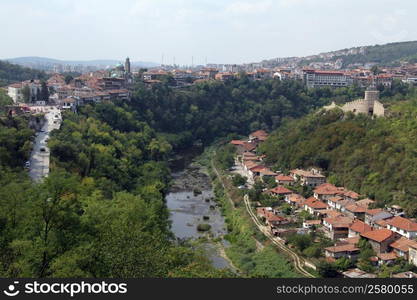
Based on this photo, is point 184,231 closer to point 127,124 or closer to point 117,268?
point 117,268

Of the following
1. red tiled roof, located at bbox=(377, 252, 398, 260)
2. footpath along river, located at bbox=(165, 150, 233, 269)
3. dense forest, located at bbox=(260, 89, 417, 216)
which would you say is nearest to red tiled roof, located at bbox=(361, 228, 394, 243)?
red tiled roof, located at bbox=(377, 252, 398, 260)

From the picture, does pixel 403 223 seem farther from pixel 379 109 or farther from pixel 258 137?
pixel 258 137

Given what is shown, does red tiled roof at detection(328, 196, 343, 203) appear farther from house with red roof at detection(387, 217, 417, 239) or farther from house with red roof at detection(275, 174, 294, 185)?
house with red roof at detection(275, 174, 294, 185)

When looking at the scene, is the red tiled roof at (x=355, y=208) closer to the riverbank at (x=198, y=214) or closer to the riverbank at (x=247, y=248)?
the riverbank at (x=247, y=248)

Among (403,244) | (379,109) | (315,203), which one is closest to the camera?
(403,244)

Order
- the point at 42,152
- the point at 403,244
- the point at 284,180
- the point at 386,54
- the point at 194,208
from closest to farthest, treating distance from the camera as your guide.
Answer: the point at 403,244, the point at 42,152, the point at 194,208, the point at 284,180, the point at 386,54

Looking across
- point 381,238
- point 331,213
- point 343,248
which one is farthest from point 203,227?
point 381,238

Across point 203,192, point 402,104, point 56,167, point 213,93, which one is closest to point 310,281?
point 56,167
